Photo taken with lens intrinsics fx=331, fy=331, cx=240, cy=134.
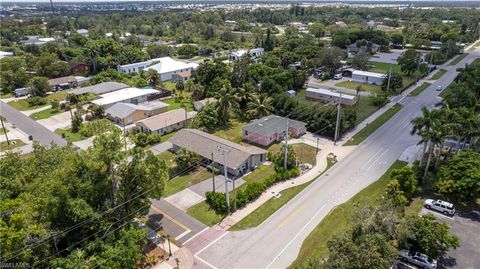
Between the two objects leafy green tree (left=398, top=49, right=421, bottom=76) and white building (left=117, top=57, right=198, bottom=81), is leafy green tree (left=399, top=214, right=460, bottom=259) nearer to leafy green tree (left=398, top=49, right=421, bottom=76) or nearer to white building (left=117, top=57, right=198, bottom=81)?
white building (left=117, top=57, right=198, bottom=81)

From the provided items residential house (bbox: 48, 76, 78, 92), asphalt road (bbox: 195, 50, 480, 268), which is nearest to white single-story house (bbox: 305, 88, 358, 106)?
asphalt road (bbox: 195, 50, 480, 268)

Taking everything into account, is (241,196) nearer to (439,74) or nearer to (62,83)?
(62,83)

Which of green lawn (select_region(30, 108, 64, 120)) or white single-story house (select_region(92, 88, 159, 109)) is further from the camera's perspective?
white single-story house (select_region(92, 88, 159, 109))

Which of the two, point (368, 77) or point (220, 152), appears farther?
point (368, 77)

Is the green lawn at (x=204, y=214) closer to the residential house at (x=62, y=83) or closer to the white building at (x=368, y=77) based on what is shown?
the white building at (x=368, y=77)

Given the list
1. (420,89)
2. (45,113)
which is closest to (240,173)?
(45,113)

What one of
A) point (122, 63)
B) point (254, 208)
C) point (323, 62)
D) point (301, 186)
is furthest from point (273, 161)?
point (122, 63)

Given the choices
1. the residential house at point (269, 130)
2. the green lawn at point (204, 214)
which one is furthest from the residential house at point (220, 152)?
the green lawn at point (204, 214)
